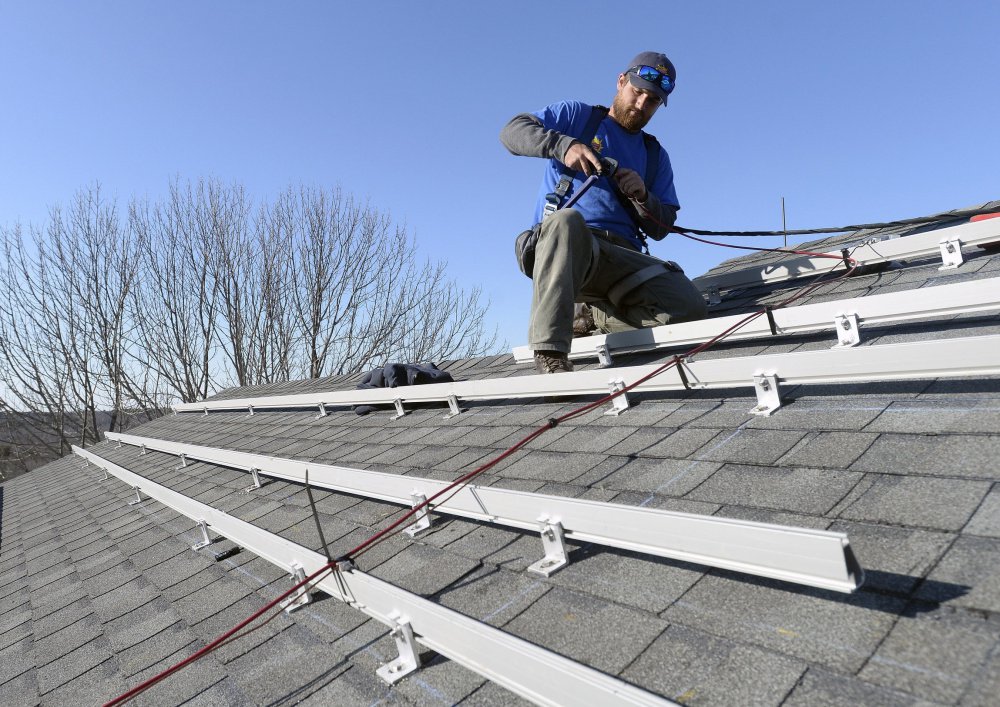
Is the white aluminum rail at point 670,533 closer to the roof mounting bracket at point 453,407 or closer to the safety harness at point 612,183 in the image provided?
the roof mounting bracket at point 453,407

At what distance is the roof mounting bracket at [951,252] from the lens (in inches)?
128

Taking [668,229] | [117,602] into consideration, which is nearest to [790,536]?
[117,602]

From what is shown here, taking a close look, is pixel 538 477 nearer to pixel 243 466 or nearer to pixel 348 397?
pixel 243 466

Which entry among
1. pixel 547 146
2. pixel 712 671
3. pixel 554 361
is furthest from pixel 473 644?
pixel 547 146

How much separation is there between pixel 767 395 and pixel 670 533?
3.12 feet

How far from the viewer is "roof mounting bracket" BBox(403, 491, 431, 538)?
2.33 metres

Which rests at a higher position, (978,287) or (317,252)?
(317,252)

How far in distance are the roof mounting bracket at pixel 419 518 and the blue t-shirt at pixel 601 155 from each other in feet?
6.55

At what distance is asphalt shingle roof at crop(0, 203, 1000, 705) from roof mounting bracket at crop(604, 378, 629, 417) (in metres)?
0.07

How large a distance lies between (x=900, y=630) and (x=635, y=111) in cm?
340

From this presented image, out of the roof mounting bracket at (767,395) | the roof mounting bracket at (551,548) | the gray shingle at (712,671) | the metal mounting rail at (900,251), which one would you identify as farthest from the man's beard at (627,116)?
the gray shingle at (712,671)

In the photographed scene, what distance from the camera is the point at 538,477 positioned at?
2.36 m

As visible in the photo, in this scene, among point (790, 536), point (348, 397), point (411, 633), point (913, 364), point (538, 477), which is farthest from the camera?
point (348, 397)

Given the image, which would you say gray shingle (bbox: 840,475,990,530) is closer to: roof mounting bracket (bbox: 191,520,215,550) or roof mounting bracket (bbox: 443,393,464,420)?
roof mounting bracket (bbox: 443,393,464,420)
